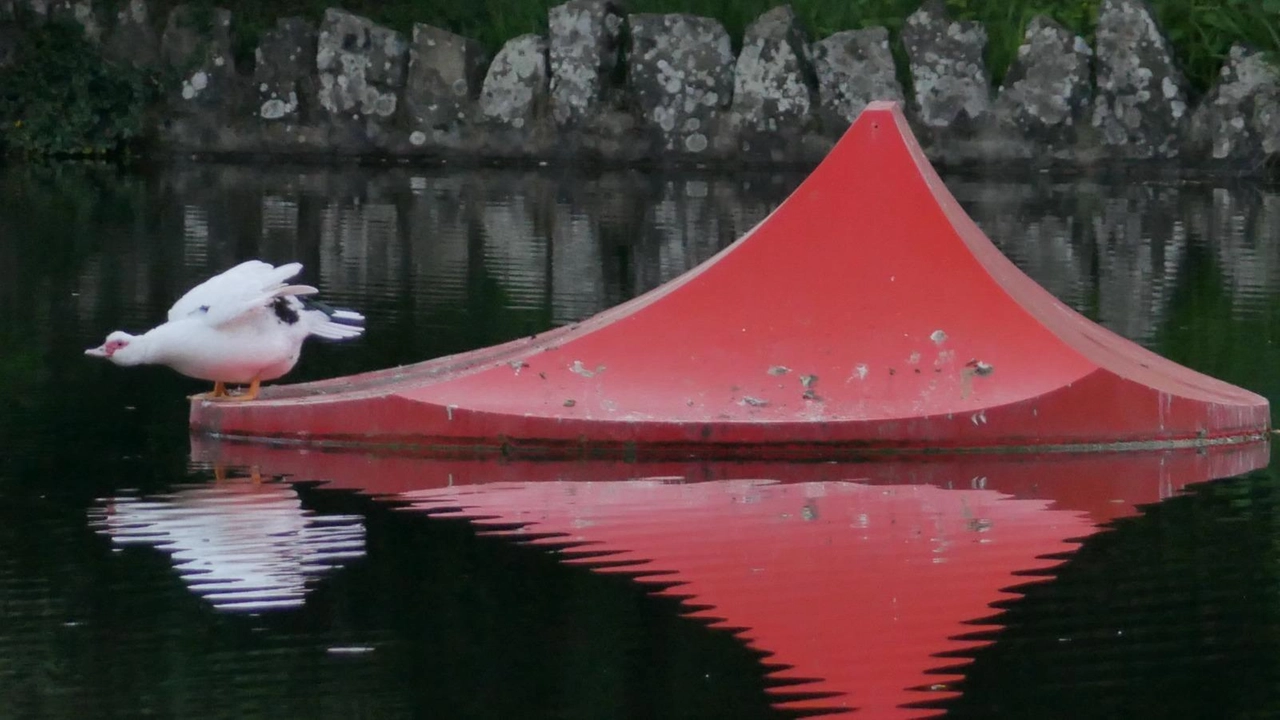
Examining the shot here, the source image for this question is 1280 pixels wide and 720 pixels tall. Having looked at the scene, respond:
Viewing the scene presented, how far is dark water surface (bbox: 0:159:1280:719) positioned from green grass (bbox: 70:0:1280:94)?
9.62 meters

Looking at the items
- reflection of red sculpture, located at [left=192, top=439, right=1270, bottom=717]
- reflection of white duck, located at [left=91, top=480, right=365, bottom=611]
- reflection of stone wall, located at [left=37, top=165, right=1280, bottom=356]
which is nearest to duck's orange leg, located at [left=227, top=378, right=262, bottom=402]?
reflection of red sculpture, located at [left=192, top=439, right=1270, bottom=717]

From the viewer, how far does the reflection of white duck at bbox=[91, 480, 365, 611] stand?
192 inches

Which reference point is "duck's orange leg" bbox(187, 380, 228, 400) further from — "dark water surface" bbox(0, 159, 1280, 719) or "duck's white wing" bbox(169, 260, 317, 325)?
"duck's white wing" bbox(169, 260, 317, 325)

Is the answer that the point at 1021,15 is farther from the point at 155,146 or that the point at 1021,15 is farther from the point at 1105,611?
the point at 1105,611

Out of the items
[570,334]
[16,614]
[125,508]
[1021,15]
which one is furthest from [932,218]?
[1021,15]

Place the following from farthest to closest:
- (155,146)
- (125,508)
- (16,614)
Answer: (155,146), (125,508), (16,614)

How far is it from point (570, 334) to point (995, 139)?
11371 mm

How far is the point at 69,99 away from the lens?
62.2ft

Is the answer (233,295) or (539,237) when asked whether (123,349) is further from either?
(539,237)

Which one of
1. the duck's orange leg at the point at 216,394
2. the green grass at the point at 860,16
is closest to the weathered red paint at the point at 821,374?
the duck's orange leg at the point at 216,394

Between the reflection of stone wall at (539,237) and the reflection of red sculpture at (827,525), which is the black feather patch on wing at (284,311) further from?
the reflection of stone wall at (539,237)

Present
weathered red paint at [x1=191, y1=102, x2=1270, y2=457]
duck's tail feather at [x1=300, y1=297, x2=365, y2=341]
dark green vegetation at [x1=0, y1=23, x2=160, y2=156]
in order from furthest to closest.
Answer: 1. dark green vegetation at [x1=0, y1=23, x2=160, y2=156]
2. duck's tail feather at [x1=300, y1=297, x2=365, y2=341]
3. weathered red paint at [x1=191, y1=102, x2=1270, y2=457]

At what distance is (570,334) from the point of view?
6.86 meters

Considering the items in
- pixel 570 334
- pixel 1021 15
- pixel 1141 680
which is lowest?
pixel 1141 680
